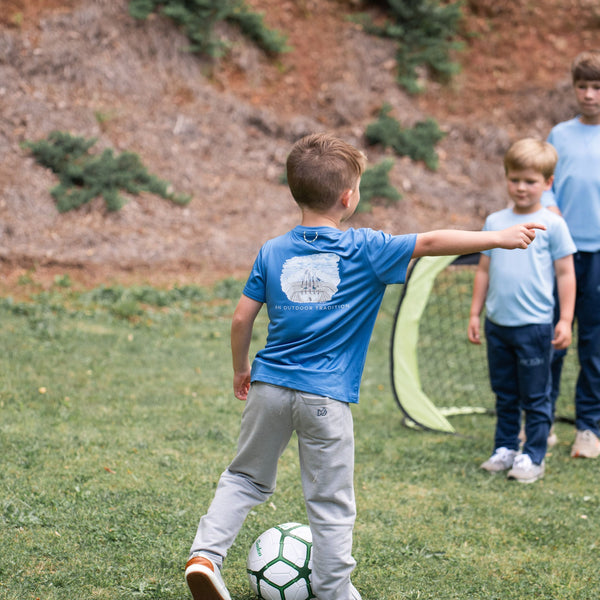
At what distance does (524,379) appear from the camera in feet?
12.9

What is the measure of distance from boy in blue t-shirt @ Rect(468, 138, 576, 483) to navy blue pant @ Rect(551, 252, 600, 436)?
1.41 feet

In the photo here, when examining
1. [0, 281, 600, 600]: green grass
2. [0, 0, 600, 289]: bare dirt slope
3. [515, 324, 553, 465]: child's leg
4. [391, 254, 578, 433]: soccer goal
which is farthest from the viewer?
[0, 0, 600, 289]: bare dirt slope

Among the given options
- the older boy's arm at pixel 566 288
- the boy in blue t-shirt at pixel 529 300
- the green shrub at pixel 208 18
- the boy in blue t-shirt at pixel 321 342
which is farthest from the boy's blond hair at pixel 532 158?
the green shrub at pixel 208 18

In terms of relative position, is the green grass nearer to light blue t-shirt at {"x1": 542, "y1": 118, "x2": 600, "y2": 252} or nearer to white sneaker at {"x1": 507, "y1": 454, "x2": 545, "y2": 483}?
white sneaker at {"x1": 507, "y1": 454, "x2": 545, "y2": 483}

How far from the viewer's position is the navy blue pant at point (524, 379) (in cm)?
388

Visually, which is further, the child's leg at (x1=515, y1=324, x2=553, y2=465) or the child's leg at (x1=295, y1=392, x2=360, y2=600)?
the child's leg at (x1=515, y1=324, x2=553, y2=465)

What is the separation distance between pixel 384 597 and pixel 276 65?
1078 cm

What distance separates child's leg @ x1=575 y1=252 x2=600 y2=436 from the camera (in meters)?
4.33

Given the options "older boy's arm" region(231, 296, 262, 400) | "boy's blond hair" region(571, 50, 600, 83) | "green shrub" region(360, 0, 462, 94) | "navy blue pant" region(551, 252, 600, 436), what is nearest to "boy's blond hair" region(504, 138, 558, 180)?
"boy's blond hair" region(571, 50, 600, 83)

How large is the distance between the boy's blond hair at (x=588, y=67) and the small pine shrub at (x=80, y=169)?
6530 mm

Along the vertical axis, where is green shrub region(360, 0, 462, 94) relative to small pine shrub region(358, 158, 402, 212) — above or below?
above

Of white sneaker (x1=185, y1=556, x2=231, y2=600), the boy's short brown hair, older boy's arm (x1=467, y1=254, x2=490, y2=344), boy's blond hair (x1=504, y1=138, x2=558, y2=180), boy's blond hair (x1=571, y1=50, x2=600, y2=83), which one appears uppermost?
boy's blond hair (x1=571, y1=50, x2=600, y2=83)

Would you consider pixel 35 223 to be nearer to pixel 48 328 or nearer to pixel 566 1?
→ pixel 48 328

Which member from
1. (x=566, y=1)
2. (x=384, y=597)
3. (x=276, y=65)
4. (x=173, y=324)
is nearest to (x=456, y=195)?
(x=276, y=65)
